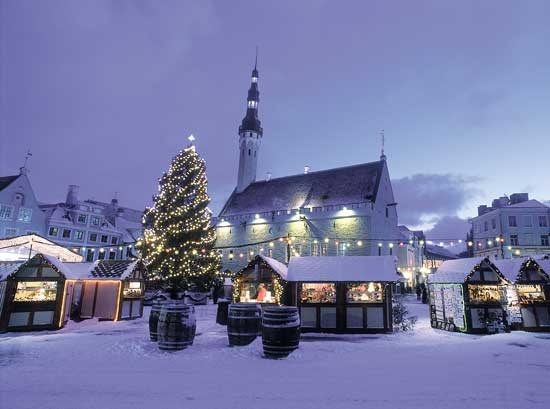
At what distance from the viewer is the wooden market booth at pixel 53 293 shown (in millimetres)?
13914

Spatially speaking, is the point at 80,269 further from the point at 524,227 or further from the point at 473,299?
the point at 524,227

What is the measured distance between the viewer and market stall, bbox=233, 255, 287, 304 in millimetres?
15102

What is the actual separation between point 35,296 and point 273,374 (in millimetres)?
12158

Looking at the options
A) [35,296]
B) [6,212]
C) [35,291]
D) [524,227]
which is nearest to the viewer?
[35,296]

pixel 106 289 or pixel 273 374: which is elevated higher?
pixel 106 289

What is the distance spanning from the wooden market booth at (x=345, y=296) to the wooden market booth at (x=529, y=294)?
5.49m

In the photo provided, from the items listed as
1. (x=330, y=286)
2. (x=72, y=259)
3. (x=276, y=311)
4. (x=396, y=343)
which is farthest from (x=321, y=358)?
(x=72, y=259)

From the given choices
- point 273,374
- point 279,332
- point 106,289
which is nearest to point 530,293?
point 279,332

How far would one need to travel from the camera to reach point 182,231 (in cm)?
2575

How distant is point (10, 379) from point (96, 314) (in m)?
11.7

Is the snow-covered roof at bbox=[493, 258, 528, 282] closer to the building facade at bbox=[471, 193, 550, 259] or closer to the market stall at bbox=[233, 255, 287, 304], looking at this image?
the market stall at bbox=[233, 255, 287, 304]

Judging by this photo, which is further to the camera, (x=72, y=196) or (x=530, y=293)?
(x=72, y=196)

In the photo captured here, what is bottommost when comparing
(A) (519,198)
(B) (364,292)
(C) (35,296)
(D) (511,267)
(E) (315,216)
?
(C) (35,296)

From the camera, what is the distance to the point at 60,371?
25.3ft
